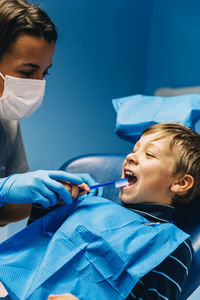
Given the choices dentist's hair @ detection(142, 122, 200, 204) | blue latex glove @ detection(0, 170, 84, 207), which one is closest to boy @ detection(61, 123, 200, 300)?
dentist's hair @ detection(142, 122, 200, 204)

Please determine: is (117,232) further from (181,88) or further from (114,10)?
(114,10)

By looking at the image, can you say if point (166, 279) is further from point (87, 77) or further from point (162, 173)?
point (87, 77)

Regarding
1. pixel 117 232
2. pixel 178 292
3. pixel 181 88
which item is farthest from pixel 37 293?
pixel 181 88

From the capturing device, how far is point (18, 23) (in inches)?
50.5

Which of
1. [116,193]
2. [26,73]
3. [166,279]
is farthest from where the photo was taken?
[116,193]

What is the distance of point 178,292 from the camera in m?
1.02

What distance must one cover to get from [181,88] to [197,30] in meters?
0.40

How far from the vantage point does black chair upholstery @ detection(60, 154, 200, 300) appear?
3.70ft

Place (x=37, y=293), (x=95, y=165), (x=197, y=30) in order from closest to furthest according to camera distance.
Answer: (x=37, y=293) → (x=95, y=165) → (x=197, y=30)

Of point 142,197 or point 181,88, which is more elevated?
point 181,88

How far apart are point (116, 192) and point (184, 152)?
1.20ft

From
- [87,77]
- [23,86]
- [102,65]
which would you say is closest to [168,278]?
[23,86]

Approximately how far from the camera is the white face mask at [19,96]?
1374 millimetres

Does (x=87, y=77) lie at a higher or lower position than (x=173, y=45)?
lower
